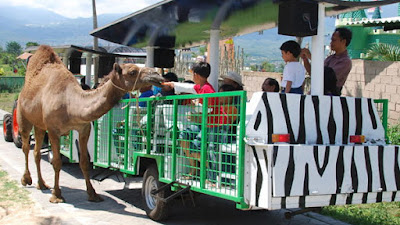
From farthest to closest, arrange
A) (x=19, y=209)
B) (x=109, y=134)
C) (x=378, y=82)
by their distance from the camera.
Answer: (x=378, y=82) → (x=109, y=134) → (x=19, y=209)

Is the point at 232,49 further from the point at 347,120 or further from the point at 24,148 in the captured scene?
the point at 347,120

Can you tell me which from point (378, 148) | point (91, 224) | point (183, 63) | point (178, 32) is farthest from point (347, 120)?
point (183, 63)

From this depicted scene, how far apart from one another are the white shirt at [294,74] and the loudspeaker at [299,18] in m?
0.61

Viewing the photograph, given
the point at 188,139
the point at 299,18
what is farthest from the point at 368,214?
the point at 299,18

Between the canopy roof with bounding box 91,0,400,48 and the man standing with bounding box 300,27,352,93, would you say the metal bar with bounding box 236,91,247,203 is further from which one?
the man standing with bounding box 300,27,352,93

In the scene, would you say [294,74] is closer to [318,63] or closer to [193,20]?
[318,63]

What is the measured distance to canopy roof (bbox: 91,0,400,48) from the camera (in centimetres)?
659

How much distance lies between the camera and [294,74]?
638 cm

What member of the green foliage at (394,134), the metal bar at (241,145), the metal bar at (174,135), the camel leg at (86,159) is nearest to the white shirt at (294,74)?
the metal bar at (241,145)

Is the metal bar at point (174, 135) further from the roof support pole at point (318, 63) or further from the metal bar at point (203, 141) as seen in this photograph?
the roof support pole at point (318, 63)

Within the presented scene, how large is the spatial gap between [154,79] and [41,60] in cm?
359

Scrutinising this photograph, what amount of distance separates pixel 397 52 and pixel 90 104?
9.26m

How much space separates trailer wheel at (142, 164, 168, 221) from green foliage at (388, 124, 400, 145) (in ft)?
16.0

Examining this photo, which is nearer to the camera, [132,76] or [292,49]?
[292,49]
